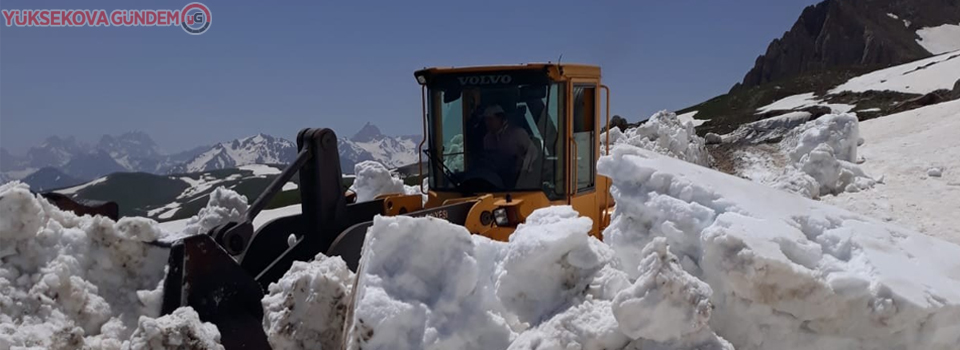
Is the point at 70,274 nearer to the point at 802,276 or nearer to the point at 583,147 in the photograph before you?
the point at 583,147

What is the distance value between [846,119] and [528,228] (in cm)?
1043

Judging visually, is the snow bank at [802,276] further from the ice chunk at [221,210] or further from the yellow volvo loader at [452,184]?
the ice chunk at [221,210]

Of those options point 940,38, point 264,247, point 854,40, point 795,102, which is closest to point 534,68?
point 264,247

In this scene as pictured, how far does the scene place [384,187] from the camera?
8.20 meters

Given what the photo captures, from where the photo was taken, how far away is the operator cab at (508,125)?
18.1ft

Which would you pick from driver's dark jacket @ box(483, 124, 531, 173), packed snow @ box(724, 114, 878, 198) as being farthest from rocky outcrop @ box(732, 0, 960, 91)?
driver's dark jacket @ box(483, 124, 531, 173)

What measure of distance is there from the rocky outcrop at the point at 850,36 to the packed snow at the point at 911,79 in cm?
2527

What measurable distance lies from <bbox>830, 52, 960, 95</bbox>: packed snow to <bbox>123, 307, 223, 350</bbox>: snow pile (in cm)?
3668

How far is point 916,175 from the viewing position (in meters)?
10.9

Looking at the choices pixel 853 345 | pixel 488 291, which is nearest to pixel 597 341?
pixel 488 291

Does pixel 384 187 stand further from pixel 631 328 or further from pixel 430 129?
pixel 631 328

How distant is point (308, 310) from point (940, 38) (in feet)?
290

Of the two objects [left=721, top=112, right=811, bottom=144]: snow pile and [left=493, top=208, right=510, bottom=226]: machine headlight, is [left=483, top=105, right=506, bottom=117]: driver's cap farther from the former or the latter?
[left=721, top=112, right=811, bottom=144]: snow pile

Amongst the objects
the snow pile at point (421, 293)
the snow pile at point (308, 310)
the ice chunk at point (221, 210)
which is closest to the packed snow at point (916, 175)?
the snow pile at point (421, 293)
